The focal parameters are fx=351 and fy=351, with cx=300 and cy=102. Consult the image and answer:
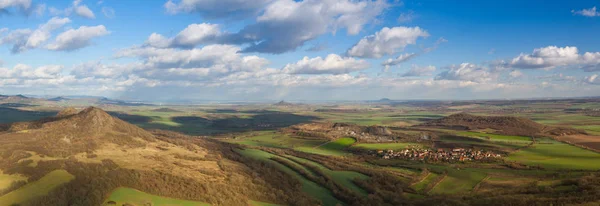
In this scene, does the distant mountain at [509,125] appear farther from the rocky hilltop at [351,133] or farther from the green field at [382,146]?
the green field at [382,146]

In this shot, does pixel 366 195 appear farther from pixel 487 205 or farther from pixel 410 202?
pixel 487 205

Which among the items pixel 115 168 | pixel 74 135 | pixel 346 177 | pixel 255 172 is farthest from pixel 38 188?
pixel 346 177

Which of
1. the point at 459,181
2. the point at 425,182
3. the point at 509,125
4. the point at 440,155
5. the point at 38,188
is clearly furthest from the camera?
the point at 509,125

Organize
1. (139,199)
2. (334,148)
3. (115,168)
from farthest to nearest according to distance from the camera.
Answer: (334,148), (115,168), (139,199)

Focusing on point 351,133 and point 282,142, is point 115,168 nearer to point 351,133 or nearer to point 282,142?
point 282,142

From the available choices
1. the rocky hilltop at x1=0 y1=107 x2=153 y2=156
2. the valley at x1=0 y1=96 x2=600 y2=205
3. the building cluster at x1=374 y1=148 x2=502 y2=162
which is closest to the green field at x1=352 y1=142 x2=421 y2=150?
the valley at x1=0 y1=96 x2=600 y2=205

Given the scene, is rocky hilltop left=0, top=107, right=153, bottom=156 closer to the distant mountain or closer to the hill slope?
the hill slope
